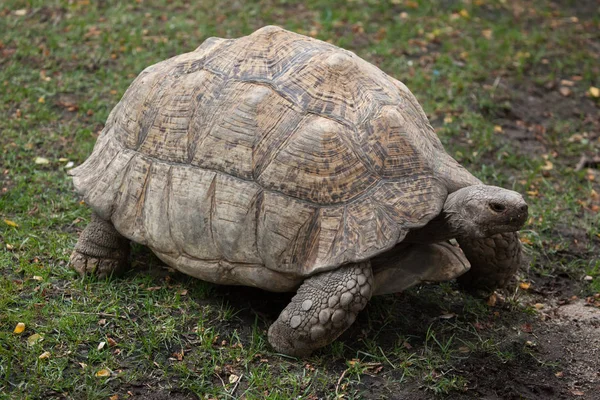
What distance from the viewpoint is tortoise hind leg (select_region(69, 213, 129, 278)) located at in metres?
4.80

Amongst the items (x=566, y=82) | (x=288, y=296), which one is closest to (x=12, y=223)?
(x=288, y=296)

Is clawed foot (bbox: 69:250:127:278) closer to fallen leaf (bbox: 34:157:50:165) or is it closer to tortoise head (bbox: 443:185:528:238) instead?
fallen leaf (bbox: 34:157:50:165)

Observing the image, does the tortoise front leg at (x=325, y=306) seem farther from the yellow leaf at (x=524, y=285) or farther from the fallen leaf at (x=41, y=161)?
the fallen leaf at (x=41, y=161)

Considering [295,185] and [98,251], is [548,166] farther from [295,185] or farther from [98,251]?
[98,251]

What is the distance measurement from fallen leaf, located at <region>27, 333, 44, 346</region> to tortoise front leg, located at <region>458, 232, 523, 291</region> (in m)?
2.54

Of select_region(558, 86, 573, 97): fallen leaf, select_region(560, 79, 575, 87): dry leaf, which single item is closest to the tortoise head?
select_region(558, 86, 573, 97): fallen leaf

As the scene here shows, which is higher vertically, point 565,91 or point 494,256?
point 494,256

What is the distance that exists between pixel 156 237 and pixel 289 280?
854mm

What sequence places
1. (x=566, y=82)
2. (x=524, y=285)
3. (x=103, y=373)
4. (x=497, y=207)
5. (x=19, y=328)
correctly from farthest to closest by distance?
(x=566, y=82)
(x=524, y=285)
(x=19, y=328)
(x=497, y=207)
(x=103, y=373)

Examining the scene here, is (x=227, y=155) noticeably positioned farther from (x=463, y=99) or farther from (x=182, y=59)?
(x=463, y=99)

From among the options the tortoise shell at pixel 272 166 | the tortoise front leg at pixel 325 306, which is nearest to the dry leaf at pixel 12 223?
the tortoise shell at pixel 272 166

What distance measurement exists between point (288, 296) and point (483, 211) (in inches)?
52.9

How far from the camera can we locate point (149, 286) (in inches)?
189

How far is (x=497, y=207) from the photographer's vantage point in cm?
Result: 412
